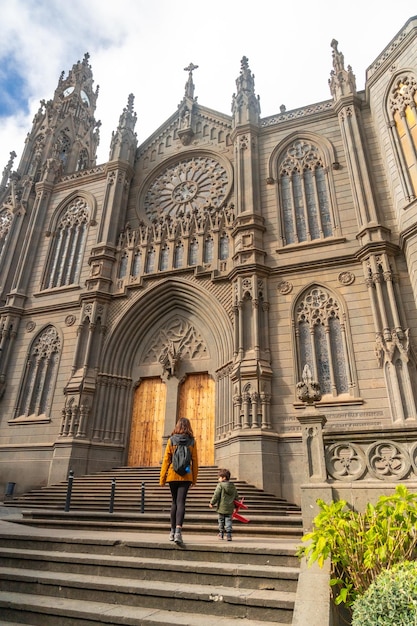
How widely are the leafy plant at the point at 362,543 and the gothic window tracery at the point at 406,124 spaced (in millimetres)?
12392

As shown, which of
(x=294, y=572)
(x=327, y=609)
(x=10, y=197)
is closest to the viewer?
(x=327, y=609)

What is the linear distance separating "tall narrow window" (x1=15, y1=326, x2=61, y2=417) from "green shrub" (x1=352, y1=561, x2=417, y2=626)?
15793 millimetres

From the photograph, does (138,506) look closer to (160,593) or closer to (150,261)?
(160,593)

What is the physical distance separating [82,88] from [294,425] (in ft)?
103

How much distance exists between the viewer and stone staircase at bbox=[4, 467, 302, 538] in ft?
25.9

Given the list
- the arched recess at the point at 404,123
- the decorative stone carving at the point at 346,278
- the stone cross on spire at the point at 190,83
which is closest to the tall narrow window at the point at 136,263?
the decorative stone carving at the point at 346,278

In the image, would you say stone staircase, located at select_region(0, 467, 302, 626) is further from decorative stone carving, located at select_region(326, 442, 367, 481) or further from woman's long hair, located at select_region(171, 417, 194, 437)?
woman's long hair, located at select_region(171, 417, 194, 437)

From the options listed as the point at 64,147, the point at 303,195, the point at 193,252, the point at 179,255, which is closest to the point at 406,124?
the point at 303,195

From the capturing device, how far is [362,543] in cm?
409

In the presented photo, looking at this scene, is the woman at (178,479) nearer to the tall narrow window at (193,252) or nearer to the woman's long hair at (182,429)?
the woman's long hair at (182,429)

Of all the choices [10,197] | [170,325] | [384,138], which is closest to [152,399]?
[170,325]

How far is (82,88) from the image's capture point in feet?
105

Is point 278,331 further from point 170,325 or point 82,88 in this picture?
point 82,88

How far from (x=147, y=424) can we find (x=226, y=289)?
21.0 feet
